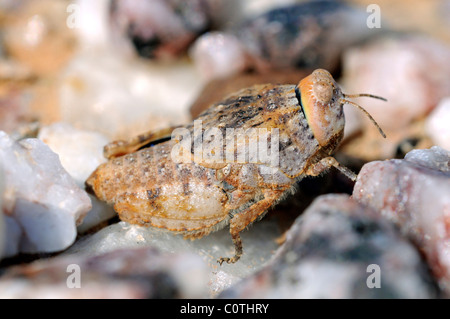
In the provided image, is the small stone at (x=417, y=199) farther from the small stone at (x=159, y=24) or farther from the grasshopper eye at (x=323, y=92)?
the small stone at (x=159, y=24)

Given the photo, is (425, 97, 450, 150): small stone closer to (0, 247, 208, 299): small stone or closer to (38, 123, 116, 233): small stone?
(0, 247, 208, 299): small stone

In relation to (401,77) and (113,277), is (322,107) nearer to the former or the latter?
(113,277)

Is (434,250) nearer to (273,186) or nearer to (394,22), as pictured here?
(273,186)

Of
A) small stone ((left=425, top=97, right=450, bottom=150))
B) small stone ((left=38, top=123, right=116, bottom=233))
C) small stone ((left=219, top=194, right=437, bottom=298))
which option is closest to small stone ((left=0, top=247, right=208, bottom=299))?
small stone ((left=219, top=194, right=437, bottom=298))

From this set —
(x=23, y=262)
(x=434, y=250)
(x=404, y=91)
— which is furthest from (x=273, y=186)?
(x=404, y=91)

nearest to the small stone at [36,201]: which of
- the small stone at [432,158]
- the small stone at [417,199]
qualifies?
the small stone at [417,199]

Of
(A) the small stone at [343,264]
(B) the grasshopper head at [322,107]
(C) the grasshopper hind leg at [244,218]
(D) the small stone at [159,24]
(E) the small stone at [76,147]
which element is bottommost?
(C) the grasshopper hind leg at [244,218]
